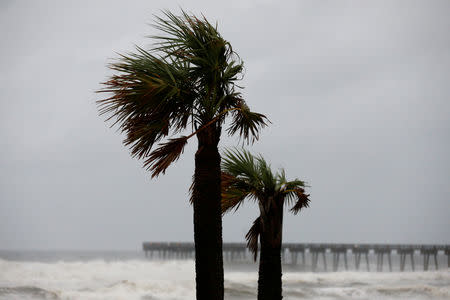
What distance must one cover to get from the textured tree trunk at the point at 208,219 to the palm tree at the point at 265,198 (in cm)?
141

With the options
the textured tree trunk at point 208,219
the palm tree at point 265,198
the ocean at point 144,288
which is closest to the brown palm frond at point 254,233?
the palm tree at point 265,198

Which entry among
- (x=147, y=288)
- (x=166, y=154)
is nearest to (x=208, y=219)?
(x=166, y=154)

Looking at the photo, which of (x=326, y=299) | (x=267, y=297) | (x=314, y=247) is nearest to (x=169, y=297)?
(x=326, y=299)

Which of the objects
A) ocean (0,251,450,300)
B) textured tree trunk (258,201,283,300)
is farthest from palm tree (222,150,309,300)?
ocean (0,251,450,300)

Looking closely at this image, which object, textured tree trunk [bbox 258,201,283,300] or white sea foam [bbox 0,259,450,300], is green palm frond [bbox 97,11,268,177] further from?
white sea foam [bbox 0,259,450,300]

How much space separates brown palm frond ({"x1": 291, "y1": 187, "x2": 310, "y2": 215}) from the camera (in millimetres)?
8375

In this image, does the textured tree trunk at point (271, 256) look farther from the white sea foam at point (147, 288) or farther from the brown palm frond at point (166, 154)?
the white sea foam at point (147, 288)

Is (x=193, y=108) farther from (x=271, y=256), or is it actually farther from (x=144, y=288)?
(x=144, y=288)

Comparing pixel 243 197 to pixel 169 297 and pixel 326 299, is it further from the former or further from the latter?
pixel 326 299

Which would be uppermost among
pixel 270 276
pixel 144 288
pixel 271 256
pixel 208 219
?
pixel 208 219

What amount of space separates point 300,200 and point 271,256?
3.56ft

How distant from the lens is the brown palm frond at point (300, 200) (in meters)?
8.38

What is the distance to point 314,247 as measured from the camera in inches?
3091

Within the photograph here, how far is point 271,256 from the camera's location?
8055 millimetres
